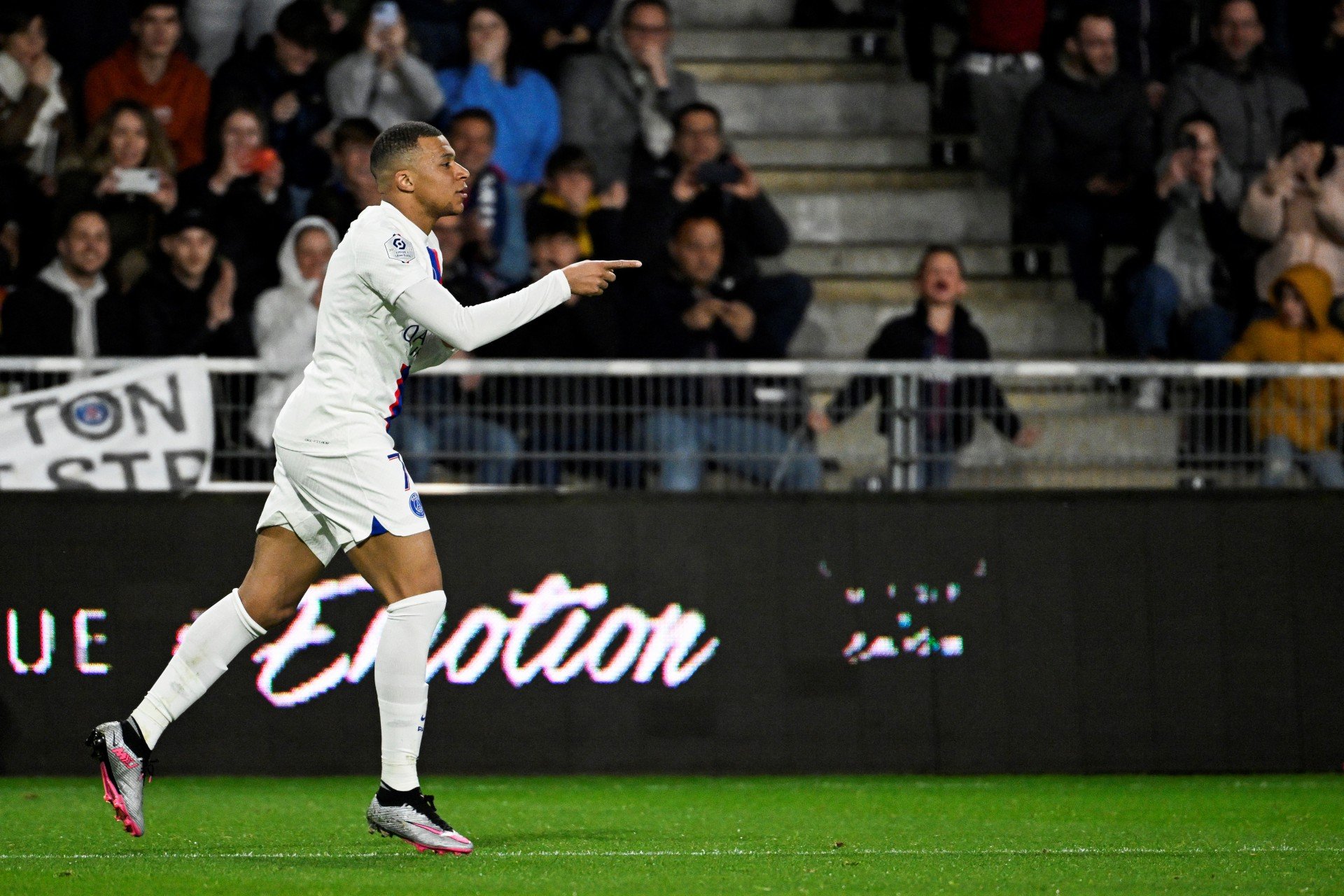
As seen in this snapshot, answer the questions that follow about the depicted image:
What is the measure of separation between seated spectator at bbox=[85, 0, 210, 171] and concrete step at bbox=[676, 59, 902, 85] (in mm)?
3783

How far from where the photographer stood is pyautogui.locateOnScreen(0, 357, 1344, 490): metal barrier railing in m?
9.60

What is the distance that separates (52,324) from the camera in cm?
1082

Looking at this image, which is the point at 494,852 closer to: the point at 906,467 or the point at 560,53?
the point at 906,467

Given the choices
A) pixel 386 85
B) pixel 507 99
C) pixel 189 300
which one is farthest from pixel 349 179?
pixel 189 300

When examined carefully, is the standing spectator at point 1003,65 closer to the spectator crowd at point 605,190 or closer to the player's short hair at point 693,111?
the spectator crowd at point 605,190

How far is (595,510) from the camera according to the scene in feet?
32.0

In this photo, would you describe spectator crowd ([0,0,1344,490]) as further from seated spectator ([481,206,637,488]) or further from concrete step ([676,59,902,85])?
concrete step ([676,59,902,85])

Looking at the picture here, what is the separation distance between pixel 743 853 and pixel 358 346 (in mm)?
1972

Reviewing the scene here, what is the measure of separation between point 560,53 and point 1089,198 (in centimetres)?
351

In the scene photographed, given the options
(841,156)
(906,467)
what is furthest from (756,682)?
(841,156)

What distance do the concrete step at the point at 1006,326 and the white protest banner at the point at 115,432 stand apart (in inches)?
188

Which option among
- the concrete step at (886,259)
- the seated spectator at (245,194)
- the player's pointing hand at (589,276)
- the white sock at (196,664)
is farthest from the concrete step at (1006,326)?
the white sock at (196,664)

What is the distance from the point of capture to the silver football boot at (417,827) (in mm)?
6441

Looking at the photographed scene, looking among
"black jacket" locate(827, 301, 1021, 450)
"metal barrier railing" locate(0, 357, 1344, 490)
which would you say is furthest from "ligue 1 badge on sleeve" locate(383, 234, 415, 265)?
"black jacket" locate(827, 301, 1021, 450)
